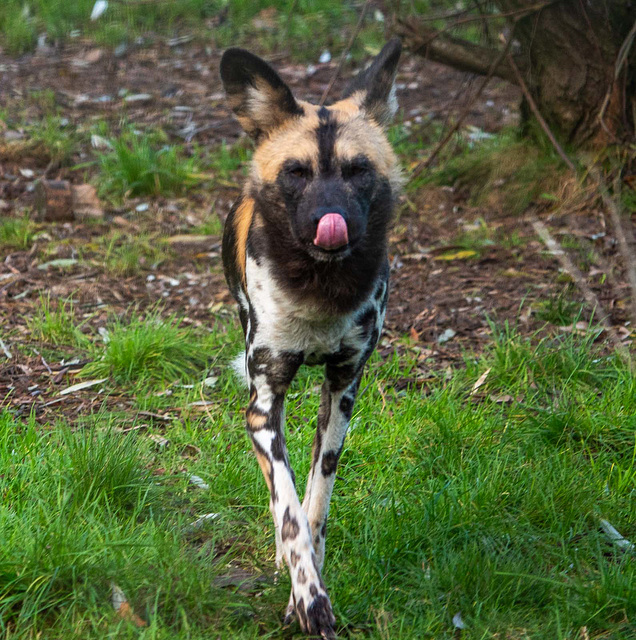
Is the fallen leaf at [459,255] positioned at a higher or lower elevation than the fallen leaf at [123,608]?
lower

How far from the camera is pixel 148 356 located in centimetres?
386

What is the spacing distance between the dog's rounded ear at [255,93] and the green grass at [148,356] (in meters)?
1.38

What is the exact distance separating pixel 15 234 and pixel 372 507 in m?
3.16

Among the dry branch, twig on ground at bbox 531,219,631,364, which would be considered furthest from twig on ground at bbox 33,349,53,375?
the dry branch

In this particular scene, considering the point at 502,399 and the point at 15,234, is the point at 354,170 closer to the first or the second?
the point at 502,399

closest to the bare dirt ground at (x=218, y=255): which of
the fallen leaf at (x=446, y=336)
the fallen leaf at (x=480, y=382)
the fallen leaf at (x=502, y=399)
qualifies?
the fallen leaf at (x=446, y=336)

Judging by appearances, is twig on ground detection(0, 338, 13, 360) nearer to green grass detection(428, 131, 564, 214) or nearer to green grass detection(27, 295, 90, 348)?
→ green grass detection(27, 295, 90, 348)

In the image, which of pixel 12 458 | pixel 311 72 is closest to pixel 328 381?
pixel 12 458

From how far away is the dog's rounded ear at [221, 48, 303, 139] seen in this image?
2.70m

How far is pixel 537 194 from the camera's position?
206 inches

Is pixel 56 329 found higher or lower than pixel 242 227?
lower

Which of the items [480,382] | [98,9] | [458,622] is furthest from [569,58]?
[98,9]

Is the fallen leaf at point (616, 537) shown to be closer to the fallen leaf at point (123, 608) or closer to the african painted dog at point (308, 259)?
the african painted dog at point (308, 259)

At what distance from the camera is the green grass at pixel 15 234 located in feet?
16.5
